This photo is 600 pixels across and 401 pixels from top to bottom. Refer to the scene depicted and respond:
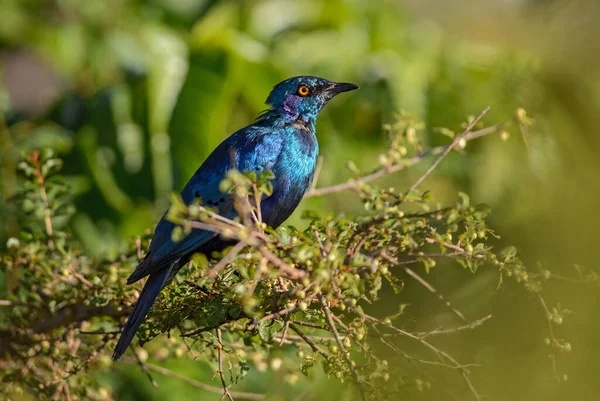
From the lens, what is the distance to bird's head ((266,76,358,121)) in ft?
11.7

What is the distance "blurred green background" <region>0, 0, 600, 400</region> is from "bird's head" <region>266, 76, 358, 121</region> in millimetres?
911

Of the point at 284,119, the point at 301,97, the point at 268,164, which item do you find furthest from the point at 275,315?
the point at 301,97

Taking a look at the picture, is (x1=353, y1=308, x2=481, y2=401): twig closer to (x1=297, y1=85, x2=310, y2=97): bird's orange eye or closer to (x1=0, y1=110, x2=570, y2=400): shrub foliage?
(x1=0, y1=110, x2=570, y2=400): shrub foliage

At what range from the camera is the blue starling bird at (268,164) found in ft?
9.14

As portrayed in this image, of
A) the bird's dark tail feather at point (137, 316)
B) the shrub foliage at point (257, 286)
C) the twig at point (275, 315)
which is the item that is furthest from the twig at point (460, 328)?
the bird's dark tail feather at point (137, 316)

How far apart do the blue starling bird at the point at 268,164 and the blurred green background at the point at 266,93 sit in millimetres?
758

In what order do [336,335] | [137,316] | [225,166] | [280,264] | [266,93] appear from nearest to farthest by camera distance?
[280,264] → [336,335] → [137,316] → [225,166] → [266,93]

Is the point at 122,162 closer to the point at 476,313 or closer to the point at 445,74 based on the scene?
the point at 445,74

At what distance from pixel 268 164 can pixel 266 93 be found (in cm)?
153

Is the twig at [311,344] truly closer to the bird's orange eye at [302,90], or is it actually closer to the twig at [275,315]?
the twig at [275,315]

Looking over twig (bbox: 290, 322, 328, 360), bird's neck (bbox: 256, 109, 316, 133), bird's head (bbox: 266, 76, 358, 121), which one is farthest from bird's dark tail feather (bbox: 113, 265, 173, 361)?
bird's head (bbox: 266, 76, 358, 121)

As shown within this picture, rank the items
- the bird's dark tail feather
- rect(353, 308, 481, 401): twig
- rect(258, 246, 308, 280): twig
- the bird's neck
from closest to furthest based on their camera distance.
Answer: rect(258, 246, 308, 280): twig, rect(353, 308, 481, 401): twig, the bird's dark tail feather, the bird's neck

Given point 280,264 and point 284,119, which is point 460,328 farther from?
point 284,119

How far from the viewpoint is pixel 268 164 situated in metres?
3.19
